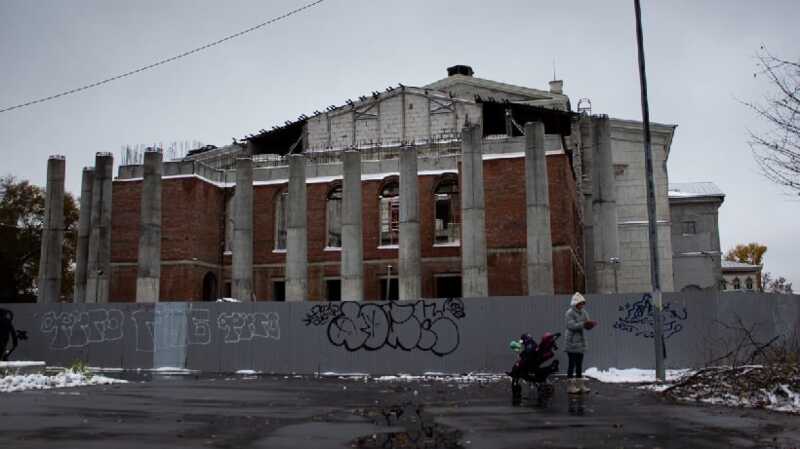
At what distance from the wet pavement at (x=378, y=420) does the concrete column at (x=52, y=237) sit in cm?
1867

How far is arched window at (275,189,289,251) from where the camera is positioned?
35.2 metres

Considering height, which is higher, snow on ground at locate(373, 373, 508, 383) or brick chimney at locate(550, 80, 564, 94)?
brick chimney at locate(550, 80, 564, 94)

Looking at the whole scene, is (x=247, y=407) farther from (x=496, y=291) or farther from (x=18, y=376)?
(x=496, y=291)

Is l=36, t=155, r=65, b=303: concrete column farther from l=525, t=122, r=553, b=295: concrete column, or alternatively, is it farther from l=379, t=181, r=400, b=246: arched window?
l=525, t=122, r=553, b=295: concrete column

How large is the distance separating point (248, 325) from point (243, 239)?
913 centimetres

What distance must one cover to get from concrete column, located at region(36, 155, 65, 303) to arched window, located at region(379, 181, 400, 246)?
48.0ft

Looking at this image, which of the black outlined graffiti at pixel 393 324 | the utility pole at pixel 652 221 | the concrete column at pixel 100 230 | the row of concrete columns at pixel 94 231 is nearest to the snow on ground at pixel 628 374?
the utility pole at pixel 652 221

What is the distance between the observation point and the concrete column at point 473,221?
25.5 meters

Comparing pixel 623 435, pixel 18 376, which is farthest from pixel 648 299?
pixel 18 376

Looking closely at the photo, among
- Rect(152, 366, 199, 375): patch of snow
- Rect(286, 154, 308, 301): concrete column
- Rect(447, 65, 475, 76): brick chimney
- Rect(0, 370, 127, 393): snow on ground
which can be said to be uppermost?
Rect(447, 65, 475, 76): brick chimney

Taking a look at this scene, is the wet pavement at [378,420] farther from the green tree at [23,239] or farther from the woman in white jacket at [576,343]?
the green tree at [23,239]

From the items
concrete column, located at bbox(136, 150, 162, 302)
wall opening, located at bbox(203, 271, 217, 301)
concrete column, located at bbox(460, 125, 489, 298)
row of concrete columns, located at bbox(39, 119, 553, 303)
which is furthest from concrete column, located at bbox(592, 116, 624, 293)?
wall opening, located at bbox(203, 271, 217, 301)

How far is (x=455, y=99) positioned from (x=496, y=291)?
13.7m

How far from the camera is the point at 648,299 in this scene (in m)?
17.8
